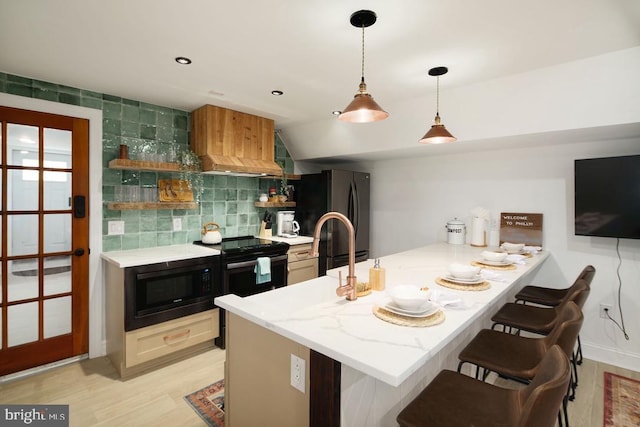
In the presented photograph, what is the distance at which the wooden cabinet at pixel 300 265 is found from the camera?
3.66m

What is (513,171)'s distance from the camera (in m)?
3.32

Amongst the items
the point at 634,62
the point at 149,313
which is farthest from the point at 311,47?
the point at 149,313

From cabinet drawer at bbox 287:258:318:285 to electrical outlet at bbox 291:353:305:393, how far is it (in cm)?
239

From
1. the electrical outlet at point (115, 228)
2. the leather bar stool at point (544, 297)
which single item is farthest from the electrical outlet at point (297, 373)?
the electrical outlet at point (115, 228)

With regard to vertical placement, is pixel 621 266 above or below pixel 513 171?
below

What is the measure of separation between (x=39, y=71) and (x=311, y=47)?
209 centimetres

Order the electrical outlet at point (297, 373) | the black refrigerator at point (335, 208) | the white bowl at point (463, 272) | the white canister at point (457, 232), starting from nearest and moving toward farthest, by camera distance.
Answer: the electrical outlet at point (297, 373) → the white bowl at point (463, 272) → the white canister at point (457, 232) → the black refrigerator at point (335, 208)

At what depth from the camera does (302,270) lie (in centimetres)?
379

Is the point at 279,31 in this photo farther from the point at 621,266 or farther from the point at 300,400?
the point at 621,266

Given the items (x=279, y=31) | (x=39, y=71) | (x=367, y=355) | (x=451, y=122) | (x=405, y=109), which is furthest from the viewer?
(x=405, y=109)

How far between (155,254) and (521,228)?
346cm

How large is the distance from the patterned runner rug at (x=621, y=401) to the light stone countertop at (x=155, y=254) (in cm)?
311

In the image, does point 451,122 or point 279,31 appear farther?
point 451,122

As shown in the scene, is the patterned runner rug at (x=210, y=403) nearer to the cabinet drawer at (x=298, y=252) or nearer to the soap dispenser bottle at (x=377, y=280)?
the soap dispenser bottle at (x=377, y=280)
